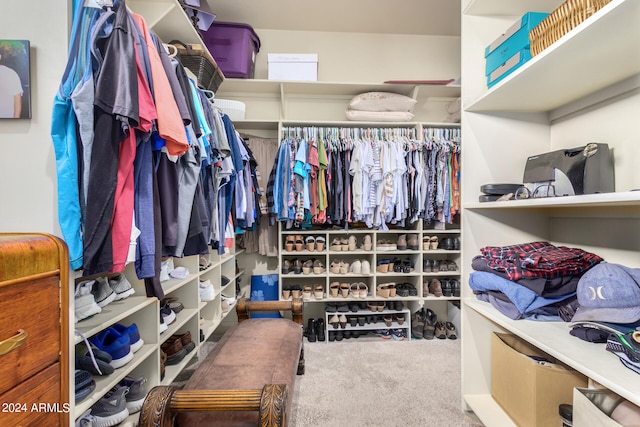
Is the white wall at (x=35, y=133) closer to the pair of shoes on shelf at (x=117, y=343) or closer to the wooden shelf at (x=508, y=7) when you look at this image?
the pair of shoes on shelf at (x=117, y=343)

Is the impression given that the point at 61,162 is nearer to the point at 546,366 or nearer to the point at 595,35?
the point at 595,35

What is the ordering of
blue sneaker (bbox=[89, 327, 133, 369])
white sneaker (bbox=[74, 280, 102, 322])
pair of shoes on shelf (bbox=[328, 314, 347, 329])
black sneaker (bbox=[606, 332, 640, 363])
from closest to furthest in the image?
black sneaker (bbox=[606, 332, 640, 363])
white sneaker (bbox=[74, 280, 102, 322])
blue sneaker (bbox=[89, 327, 133, 369])
pair of shoes on shelf (bbox=[328, 314, 347, 329])

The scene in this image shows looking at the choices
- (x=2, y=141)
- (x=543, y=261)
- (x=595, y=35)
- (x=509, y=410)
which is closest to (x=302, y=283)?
(x=509, y=410)

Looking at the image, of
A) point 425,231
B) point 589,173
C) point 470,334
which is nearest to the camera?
point 589,173

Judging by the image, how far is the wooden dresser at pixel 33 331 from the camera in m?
0.55

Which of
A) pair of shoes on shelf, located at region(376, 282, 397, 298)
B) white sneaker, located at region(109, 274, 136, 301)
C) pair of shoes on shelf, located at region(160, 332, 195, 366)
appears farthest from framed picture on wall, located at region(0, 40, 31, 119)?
pair of shoes on shelf, located at region(376, 282, 397, 298)

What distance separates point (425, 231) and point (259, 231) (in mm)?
1551

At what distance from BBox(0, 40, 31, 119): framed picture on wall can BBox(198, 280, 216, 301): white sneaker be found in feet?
4.79

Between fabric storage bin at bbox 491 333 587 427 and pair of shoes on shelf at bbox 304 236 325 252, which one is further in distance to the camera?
pair of shoes on shelf at bbox 304 236 325 252

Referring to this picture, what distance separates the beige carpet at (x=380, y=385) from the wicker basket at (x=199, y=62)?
2102 millimetres

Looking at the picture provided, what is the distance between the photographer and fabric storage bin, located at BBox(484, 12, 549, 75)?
995 millimetres

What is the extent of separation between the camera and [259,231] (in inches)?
108

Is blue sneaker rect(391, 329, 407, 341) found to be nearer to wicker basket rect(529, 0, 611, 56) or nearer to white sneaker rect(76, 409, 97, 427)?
white sneaker rect(76, 409, 97, 427)

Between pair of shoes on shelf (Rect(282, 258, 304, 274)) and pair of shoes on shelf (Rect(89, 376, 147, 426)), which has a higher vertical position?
pair of shoes on shelf (Rect(282, 258, 304, 274))
